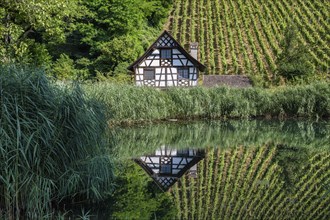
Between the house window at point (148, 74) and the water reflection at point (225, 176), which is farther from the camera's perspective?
the house window at point (148, 74)

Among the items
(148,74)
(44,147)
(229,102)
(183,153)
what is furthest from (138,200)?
(148,74)

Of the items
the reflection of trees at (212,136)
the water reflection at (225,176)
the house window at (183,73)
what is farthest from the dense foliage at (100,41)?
the water reflection at (225,176)

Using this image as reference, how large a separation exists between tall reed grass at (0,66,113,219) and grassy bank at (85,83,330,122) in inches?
602

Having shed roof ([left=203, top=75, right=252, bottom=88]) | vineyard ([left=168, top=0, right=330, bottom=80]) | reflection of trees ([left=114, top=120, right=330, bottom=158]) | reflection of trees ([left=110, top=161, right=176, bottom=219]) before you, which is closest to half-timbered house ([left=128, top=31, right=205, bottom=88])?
shed roof ([left=203, top=75, right=252, bottom=88])

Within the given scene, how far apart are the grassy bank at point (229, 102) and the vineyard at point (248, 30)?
11.9 metres

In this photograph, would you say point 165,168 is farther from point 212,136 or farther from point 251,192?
point 212,136

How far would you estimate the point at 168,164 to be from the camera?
12117mm

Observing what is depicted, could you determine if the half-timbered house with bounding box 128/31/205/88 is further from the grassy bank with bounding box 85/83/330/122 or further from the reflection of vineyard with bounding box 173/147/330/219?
the reflection of vineyard with bounding box 173/147/330/219

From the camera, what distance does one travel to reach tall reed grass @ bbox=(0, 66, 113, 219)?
21.0 ft

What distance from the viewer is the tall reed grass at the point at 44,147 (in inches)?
251

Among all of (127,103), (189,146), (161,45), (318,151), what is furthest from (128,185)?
(161,45)

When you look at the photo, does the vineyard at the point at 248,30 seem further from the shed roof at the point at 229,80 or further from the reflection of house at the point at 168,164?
the reflection of house at the point at 168,164

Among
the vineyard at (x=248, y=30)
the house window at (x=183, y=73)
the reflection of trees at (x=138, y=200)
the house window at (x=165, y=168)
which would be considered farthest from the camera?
the vineyard at (x=248, y=30)

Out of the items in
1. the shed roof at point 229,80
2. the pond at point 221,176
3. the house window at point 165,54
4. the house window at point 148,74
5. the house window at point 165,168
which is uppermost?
the house window at point 165,54
